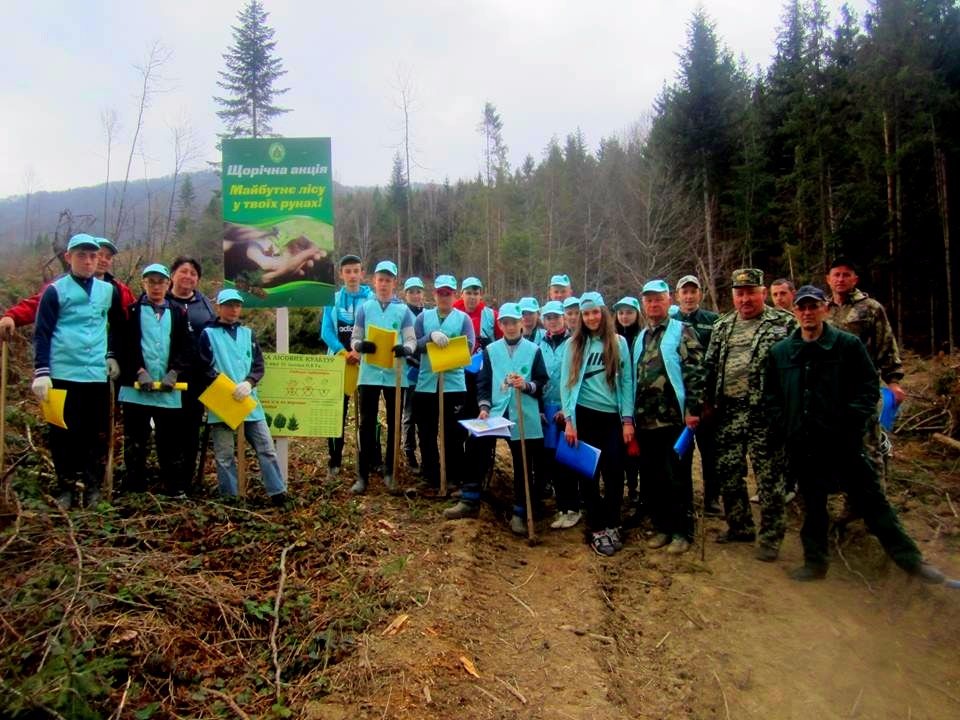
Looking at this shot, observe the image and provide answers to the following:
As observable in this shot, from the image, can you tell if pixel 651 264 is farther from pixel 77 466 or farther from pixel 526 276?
pixel 77 466

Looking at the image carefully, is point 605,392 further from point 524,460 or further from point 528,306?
point 528,306

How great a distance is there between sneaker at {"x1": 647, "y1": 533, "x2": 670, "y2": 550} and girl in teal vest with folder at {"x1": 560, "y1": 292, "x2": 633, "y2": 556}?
293 mm

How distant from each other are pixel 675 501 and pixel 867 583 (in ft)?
4.87

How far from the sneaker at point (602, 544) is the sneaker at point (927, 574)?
216cm

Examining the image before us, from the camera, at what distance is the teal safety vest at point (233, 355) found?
5285 mm

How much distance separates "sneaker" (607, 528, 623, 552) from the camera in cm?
520

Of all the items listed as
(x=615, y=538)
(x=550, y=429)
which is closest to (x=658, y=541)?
(x=615, y=538)

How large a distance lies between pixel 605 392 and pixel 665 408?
551mm

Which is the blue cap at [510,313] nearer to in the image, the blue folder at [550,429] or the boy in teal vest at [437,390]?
the boy in teal vest at [437,390]

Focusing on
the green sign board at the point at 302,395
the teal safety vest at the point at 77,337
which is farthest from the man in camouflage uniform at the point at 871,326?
the teal safety vest at the point at 77,337

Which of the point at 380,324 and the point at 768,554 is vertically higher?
the point at 380,324

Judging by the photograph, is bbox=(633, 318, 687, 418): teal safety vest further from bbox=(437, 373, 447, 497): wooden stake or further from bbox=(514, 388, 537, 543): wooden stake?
bbox=(437, 373, 447, 497): wooden stake

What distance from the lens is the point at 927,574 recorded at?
424 centimetres

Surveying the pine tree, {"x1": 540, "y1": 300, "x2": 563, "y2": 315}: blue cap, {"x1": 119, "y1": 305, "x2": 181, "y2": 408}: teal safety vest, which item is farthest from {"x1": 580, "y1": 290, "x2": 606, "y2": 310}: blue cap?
the pine tree
